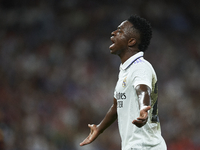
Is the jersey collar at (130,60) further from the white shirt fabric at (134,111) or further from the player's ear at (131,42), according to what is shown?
the player's ear at (131,42)

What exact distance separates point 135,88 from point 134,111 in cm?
29

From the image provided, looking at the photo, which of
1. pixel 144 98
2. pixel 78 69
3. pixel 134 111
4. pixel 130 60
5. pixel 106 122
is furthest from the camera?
pixel 78 69

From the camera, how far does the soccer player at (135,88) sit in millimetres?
2328

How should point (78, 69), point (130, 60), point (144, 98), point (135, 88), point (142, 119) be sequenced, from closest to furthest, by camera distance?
point (142, 119), point (144, 98), point (135, 88), point (130, 60), point (78, 69)

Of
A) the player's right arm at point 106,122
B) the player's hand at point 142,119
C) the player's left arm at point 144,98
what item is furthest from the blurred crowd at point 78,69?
the player's hand at point 142,119

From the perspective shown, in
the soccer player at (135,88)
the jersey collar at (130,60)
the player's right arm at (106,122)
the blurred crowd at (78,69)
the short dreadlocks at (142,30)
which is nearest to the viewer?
the soccer player at (135,88)

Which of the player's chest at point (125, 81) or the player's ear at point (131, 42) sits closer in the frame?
the player's chest at point (125, 81)

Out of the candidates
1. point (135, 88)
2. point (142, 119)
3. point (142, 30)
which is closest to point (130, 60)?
point (142, 30)

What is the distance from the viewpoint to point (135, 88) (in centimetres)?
222

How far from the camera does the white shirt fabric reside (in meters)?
2.38

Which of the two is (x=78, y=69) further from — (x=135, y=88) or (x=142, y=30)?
(x=135, y=88)

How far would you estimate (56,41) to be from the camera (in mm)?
8352

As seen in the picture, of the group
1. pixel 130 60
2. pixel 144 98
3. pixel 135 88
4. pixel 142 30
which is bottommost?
pixel 144 98

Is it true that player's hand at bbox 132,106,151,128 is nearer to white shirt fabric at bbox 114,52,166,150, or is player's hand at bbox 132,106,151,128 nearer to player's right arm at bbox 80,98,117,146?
white shirt fabric at bbox 114,52,166,150
